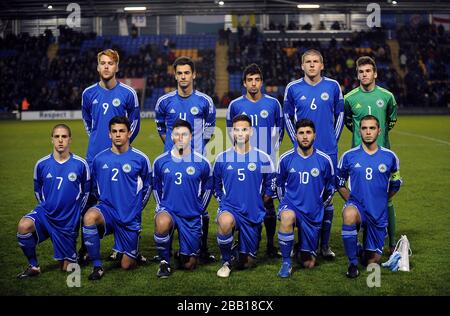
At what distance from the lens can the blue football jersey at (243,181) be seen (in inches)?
205

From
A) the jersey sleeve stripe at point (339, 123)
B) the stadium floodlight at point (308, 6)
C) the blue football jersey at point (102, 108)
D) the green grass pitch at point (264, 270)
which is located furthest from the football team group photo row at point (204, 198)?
the stadium floodlight at point (308, 6)

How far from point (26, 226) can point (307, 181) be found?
7.55ft

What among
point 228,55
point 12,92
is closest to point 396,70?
point 228,55

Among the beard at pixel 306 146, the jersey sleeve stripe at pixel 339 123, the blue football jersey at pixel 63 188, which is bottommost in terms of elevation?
the blue football jersey at pixel 63 188

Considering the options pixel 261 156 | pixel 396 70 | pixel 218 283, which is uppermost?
pixel 396 70

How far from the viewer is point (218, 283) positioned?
4723 mm

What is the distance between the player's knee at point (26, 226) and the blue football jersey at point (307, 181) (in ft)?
6.77

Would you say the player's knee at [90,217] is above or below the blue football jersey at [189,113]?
below

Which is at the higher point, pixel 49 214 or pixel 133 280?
pixel 49 214

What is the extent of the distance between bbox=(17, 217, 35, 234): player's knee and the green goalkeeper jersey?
9.66 ft

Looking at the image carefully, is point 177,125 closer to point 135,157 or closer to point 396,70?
point 135,157

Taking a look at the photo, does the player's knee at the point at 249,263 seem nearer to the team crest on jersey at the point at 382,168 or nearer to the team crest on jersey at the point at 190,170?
the team crest on jersey at the point at 190,170

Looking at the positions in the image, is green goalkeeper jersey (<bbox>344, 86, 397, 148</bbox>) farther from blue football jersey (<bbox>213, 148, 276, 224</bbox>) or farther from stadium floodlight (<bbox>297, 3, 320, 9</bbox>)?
stadium floodlight (<bbox>297, 3, 320, 9</bbox>)
